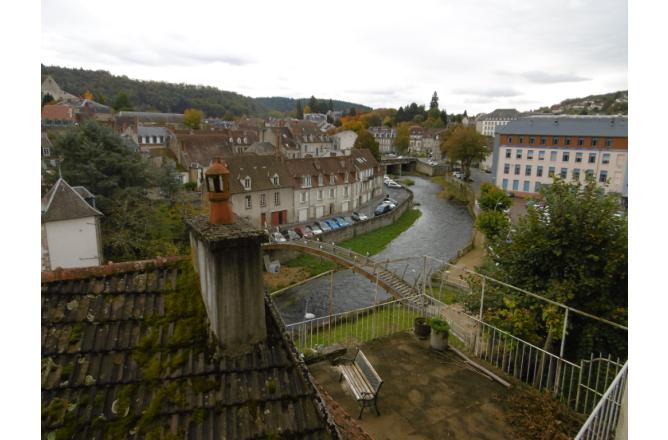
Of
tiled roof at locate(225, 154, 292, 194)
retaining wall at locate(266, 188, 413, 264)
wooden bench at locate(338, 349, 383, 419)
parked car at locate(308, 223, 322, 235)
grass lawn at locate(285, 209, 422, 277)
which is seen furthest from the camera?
parked car at locate(308, 223, 322, 235)

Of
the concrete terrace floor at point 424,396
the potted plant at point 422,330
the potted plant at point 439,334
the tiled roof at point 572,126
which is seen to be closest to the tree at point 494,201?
the tiled roof at point 572,126

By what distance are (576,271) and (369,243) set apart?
2790 centimetres

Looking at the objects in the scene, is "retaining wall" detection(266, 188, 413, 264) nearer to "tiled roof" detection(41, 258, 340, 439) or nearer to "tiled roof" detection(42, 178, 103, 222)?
"tiled roof" detection(42, 178, 103, 222)

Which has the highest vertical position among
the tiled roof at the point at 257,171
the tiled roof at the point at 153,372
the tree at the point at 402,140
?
the tree at the point at 402,140

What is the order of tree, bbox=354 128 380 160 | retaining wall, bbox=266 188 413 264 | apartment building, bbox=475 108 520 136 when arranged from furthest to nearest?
apartment building, bbox=475 108 520 136, tree, bbox=354 128 380 160, retaining wall, bbox=266 188 413 264

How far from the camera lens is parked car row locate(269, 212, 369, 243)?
112ft

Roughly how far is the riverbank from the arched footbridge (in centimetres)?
161

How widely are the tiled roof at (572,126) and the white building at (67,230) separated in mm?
47088

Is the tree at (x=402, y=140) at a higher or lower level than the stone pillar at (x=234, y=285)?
higher

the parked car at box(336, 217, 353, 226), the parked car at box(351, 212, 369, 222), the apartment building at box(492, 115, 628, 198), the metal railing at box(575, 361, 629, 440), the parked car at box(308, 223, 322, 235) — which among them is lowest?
the parked car at box(308, 223, 322, 235)

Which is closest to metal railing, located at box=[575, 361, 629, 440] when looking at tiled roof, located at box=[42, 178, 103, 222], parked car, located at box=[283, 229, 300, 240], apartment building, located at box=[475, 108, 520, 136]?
tiled roof, located at box=[42, 178, 103, 222]

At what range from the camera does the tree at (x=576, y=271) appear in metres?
8.60

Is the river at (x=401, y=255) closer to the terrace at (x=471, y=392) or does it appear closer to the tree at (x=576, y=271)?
the terrace at (x=471, y=392)

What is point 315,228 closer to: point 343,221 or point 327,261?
point 343,221
